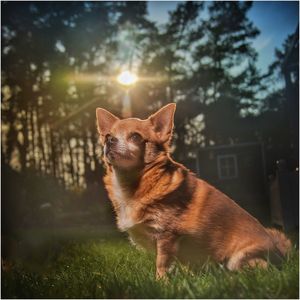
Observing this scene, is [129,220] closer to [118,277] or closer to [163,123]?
[118,277]

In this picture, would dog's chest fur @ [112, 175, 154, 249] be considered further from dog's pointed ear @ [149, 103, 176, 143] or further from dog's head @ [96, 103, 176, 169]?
dog's pointed ear @ [149, 103, 176, 143]

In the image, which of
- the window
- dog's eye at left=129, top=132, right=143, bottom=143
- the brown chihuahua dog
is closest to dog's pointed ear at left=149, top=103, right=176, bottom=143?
the brown chihuahua dog

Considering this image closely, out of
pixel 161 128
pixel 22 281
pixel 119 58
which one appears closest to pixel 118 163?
pixel 161 128

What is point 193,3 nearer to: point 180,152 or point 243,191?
point 180,152

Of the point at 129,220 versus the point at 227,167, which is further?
the point at 227,167

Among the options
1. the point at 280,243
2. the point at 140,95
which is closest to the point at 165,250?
the point at 280,243

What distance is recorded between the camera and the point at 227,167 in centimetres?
401

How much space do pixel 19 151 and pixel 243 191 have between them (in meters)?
2.35

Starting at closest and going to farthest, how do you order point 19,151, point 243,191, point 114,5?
point 243,191
point 114,5
point 19,151

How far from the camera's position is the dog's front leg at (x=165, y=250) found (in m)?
2.86

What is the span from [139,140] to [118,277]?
38.9 inches

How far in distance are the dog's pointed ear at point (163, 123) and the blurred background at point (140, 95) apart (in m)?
0.59

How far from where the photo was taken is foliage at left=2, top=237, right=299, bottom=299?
9.04ft

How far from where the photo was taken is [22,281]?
351cm
